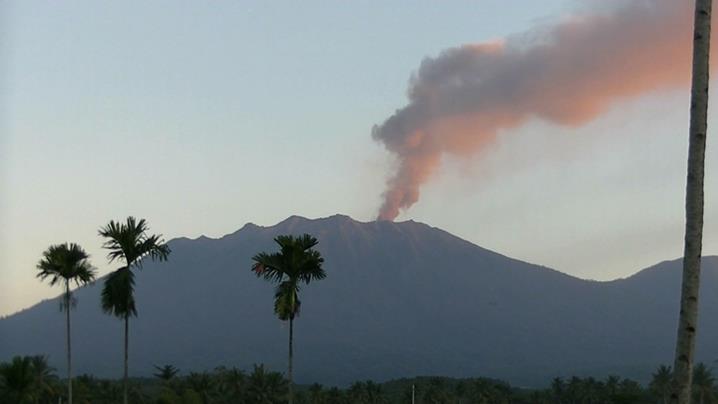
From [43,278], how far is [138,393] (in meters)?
73.7

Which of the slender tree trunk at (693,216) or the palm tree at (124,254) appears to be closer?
the slender tree trunk at (693,216)

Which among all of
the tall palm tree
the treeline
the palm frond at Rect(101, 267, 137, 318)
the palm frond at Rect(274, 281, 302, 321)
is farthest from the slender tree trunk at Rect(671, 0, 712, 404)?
the treeline

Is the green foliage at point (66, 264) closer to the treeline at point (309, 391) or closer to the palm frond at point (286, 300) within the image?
the palm frond at point (286, 300)

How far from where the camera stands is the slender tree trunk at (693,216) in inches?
360

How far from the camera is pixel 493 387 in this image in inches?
6004

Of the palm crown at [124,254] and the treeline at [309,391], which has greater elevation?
the palm crown at [124,254]

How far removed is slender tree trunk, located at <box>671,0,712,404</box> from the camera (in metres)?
9.14

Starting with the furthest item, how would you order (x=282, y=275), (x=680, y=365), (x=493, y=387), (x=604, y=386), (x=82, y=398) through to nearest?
(x=493, y=387) → (x=604, y=386) → (x=82, y=398) → (x=282, y=275) → (x=680, y=365)

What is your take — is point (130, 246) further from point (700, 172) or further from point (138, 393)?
point (138, 393)

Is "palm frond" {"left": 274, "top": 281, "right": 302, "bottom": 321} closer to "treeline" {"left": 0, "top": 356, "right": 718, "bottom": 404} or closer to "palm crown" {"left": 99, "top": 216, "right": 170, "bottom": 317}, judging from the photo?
"palm crown" {"left": 99, "top": 216, "right": 170, "bottom": 317}

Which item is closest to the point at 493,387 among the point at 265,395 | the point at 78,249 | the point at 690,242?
the point at 265,395

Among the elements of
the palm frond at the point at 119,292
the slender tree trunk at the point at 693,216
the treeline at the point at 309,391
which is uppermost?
the slender tree trunk at the point at 693,216

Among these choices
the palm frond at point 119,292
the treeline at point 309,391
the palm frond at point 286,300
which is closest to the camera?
the palm frond at point 286,300

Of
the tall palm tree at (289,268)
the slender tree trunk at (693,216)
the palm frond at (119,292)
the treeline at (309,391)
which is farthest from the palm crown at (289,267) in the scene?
the treeline at (309,391)
